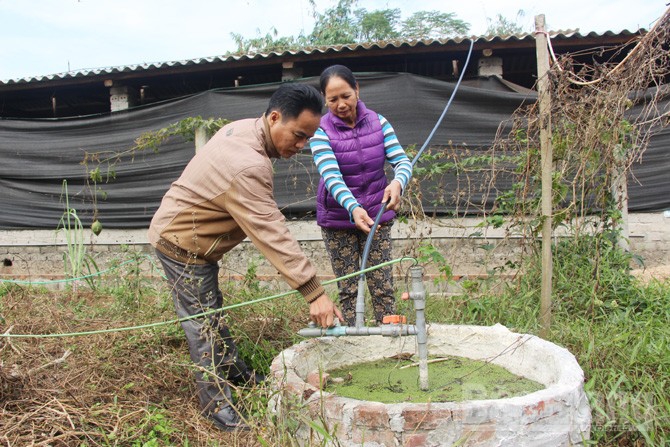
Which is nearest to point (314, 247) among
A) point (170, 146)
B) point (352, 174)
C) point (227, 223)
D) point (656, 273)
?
point (170, 146)

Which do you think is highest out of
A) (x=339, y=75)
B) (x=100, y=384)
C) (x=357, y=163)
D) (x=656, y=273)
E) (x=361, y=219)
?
(x=339, y=75)

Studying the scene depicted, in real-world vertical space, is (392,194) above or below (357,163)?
below

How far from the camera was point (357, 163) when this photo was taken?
3004mm

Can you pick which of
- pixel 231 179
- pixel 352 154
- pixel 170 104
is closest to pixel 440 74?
pixel 170 104

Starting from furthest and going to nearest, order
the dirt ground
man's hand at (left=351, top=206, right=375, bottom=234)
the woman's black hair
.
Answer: the dirt ground
the woman's black hair
man's hand at (left=351, top=206, right=375, bottom=234)

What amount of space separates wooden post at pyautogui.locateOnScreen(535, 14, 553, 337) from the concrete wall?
6.06 ft

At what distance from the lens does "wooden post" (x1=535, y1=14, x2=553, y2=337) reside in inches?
125

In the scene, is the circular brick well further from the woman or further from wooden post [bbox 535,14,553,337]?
wooden post [bbox 535,14,553,337]

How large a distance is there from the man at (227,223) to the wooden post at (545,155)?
58.9 inches

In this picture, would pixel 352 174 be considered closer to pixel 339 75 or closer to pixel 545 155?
pixel 339 75

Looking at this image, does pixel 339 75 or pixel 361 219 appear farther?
pixel 339 75

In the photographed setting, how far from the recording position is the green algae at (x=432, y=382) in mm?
2174

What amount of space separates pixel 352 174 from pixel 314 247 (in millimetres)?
3069

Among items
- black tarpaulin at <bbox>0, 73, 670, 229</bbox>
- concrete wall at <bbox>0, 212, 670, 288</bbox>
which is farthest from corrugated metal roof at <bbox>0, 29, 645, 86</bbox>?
concrete wall at <bbox>0, 212, 670, 288</bbox>
